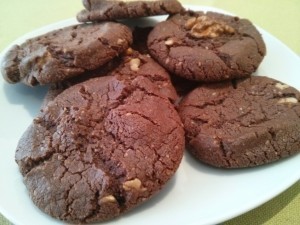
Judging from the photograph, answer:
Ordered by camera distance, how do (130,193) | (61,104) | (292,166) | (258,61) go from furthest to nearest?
(258,61), (61,104), (292,166), (130,193)

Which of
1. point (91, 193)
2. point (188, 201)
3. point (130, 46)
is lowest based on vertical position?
point (188, 201)

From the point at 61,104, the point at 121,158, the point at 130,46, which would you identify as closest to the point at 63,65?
the point at 61,104

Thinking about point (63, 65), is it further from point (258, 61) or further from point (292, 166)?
point (292, 166)

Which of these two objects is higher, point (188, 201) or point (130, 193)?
point (130, 193)

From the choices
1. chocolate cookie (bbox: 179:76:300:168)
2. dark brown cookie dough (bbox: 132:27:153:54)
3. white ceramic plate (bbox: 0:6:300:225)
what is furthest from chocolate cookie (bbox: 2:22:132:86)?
chocolate cookie (bbox: 179:76:300:168)

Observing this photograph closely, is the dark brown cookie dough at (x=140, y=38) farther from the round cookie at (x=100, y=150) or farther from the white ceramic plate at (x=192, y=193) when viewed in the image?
the white ceramic plate at (x=192, y=193)

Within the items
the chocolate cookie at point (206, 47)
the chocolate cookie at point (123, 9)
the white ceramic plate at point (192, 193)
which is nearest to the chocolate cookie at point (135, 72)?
the chocolate cookie at point (206, 47)

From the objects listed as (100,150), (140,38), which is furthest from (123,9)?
(100,150)
